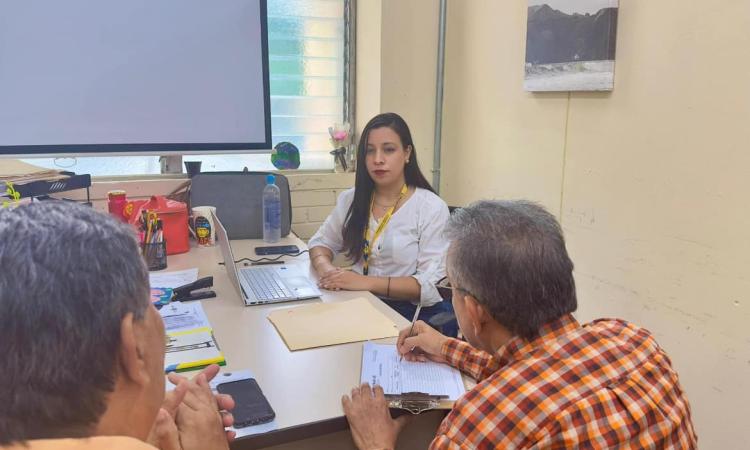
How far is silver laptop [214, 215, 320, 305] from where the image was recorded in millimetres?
1766

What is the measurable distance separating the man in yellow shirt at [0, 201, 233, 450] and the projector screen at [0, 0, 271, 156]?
7.43ft

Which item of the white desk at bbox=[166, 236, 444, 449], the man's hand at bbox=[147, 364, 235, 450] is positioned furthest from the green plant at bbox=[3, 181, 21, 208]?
the man's hand at bbox=[147, 364, 235, 450]

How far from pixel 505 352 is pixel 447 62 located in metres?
2.37

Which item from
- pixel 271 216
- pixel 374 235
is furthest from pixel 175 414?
pixel 271 216

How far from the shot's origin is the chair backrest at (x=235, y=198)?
267cm

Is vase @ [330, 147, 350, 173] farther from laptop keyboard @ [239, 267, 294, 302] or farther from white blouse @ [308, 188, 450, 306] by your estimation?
laptop keyboard @ [239, 267, 294, 302]

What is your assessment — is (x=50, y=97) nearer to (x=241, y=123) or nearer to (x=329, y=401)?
(x=241, y=123)

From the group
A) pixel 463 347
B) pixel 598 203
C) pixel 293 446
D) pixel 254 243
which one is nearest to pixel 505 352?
pixel 463 347

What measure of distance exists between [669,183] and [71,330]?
188cm

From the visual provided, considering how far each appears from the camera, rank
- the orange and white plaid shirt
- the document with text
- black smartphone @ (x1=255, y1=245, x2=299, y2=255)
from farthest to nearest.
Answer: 1. black smartphone @ (x1=255, y1=245, x2=299, y2=255)
2. the document with text
3. the orange and white plaid shirt

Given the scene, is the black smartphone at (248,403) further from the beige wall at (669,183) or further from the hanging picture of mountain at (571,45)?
the hanging picture of mountain at (571,45)

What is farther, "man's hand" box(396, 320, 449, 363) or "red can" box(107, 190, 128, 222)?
"red can" box(107, 190, 128, 222)

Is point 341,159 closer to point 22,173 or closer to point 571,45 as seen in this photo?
point 571,45

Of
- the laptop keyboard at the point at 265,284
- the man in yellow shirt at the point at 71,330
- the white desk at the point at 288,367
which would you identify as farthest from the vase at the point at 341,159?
the man in yellow shirt at the point at 71,330
